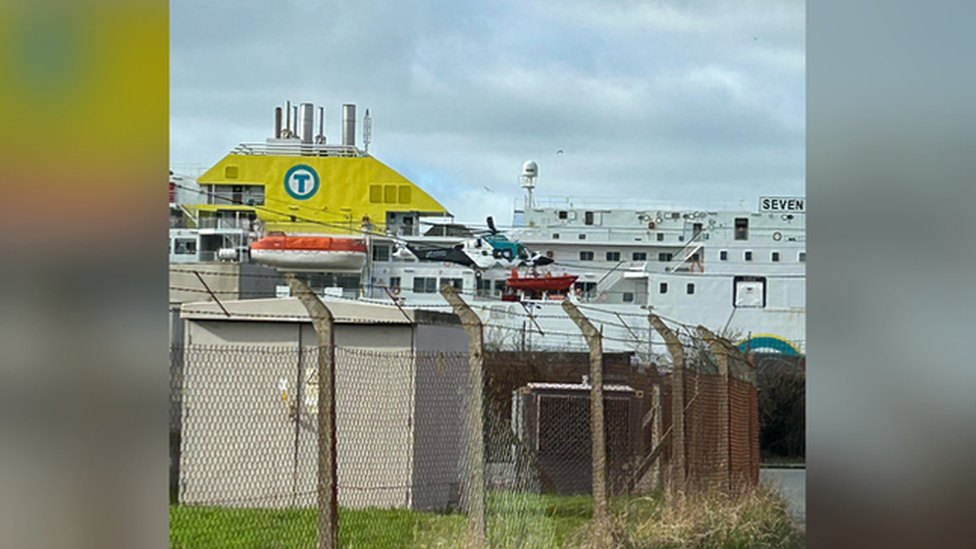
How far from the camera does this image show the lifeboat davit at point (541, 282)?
13.2 meters

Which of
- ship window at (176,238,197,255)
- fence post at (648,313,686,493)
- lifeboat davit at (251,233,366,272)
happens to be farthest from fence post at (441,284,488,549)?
ship window at (176,238,197,255)

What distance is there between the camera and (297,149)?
13.0 metres

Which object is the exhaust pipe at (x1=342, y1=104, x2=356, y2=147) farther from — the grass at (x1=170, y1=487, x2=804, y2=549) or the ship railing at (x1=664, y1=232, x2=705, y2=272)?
the grass at (x1=170, y1=487, x2=804, y2=549)

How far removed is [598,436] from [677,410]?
1.72 ft

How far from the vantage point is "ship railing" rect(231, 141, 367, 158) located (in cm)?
1288

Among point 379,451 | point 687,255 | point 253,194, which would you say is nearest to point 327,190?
point 253,194

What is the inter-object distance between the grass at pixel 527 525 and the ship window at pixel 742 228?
30.3ft

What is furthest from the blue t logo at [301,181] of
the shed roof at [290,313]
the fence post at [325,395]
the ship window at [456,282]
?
the fence post at [325,395]

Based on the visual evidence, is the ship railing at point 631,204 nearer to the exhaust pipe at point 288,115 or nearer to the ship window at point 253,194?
the exhaust pipe at point 288,115

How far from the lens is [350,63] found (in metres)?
12.6

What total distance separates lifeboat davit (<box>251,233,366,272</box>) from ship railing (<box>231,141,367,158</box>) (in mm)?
1010

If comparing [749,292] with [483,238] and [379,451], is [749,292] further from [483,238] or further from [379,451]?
[379,451]
